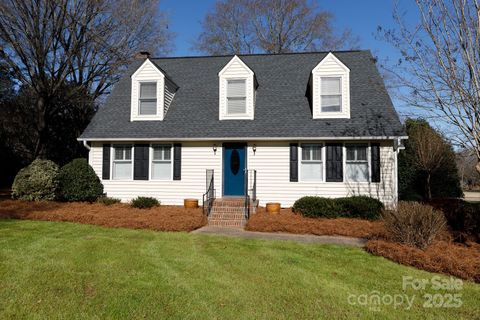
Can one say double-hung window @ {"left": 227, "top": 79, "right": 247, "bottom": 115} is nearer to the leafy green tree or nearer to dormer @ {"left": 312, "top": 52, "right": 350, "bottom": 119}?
dormer @ {"left": 312, "top": 52, "right": 350, "bottom": 119}

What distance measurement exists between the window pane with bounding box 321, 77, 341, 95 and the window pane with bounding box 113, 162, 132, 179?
8884 millimetres

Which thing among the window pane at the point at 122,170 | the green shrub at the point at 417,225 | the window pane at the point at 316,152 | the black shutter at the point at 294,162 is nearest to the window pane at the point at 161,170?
the window pane at the point at 122,170

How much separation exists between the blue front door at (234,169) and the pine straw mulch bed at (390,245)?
7.80ft

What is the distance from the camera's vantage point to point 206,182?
41.2 feet

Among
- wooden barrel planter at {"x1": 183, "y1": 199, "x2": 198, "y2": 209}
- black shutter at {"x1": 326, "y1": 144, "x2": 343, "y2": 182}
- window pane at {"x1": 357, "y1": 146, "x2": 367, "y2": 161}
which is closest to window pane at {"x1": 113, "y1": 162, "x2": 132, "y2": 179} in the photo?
wooden barrel planter at {"x1": 183, "y1": 199, "x2": 198, "y2": 209}

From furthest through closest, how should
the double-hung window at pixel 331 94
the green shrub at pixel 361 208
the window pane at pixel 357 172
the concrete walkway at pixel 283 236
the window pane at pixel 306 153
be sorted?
1. the double-hung window at pixel 331 94
2. the window pane at pixel 306 153
3. the window pane at pixel 357 172
4. the green shrub at pixel 361 208
5. the concrete walkway at pixel 283 236

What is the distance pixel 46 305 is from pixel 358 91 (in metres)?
13.2

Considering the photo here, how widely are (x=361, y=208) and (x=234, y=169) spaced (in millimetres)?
5126

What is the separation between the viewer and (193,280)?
16.5 feet

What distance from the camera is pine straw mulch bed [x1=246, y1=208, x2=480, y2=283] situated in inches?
223

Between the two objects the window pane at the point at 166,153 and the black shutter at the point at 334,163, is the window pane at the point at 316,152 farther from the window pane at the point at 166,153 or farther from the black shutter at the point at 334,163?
the window pane at the point at 166,153

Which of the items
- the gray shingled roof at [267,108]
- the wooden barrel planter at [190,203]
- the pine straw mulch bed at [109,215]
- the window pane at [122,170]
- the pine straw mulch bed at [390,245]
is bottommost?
the pine straw mulch bed at [390,245]

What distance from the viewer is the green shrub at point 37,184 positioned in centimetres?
1269

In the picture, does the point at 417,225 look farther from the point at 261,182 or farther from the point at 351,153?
the point at 261,182
